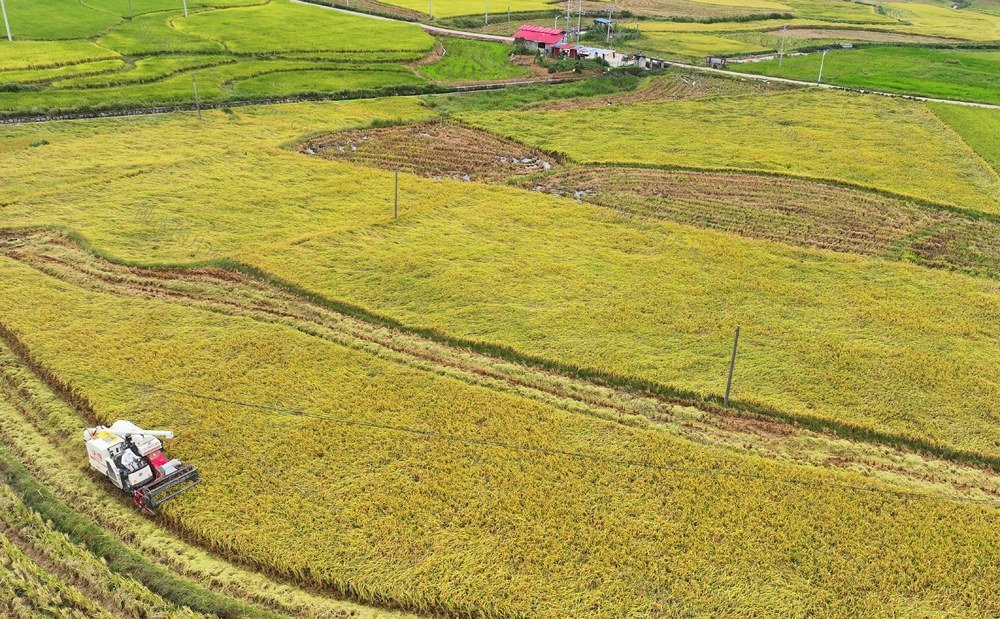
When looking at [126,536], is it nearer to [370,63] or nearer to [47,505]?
[47,505]

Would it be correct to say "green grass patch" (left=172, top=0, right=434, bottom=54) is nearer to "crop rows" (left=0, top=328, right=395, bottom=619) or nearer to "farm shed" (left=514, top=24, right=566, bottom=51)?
"farm shed" (left=514, top=24, right=566, bottom=51)

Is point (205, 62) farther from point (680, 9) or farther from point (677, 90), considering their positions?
point (680, 9)

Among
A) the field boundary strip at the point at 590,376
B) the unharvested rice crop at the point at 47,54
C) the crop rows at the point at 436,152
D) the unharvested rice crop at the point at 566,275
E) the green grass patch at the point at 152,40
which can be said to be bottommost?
the field boundary strip at the point at 590,376

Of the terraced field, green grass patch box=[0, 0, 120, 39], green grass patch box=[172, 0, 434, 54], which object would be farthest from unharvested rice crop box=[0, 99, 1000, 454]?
green grass patch box=[0, 0, 120, 39]

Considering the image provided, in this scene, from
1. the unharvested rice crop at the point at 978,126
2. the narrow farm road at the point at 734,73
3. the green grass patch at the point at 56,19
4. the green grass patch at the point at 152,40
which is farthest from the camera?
the green grass patch at the point at 56,19

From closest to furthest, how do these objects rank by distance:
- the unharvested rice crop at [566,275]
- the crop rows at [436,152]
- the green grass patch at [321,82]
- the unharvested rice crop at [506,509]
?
the unharvested rice crop at [506,509] → the unharvested rice crop at [566,275] → the crop rows at [436,152] → the green grass patch at [321,82]

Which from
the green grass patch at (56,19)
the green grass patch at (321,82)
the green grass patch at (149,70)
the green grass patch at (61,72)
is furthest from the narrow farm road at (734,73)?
the green grass patch at (61,72)

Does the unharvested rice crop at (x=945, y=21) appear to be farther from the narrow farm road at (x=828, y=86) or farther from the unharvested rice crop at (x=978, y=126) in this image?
the unharvested rice crop at (x=978, y=126)

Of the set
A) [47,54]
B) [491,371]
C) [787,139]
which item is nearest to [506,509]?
[491,371]
